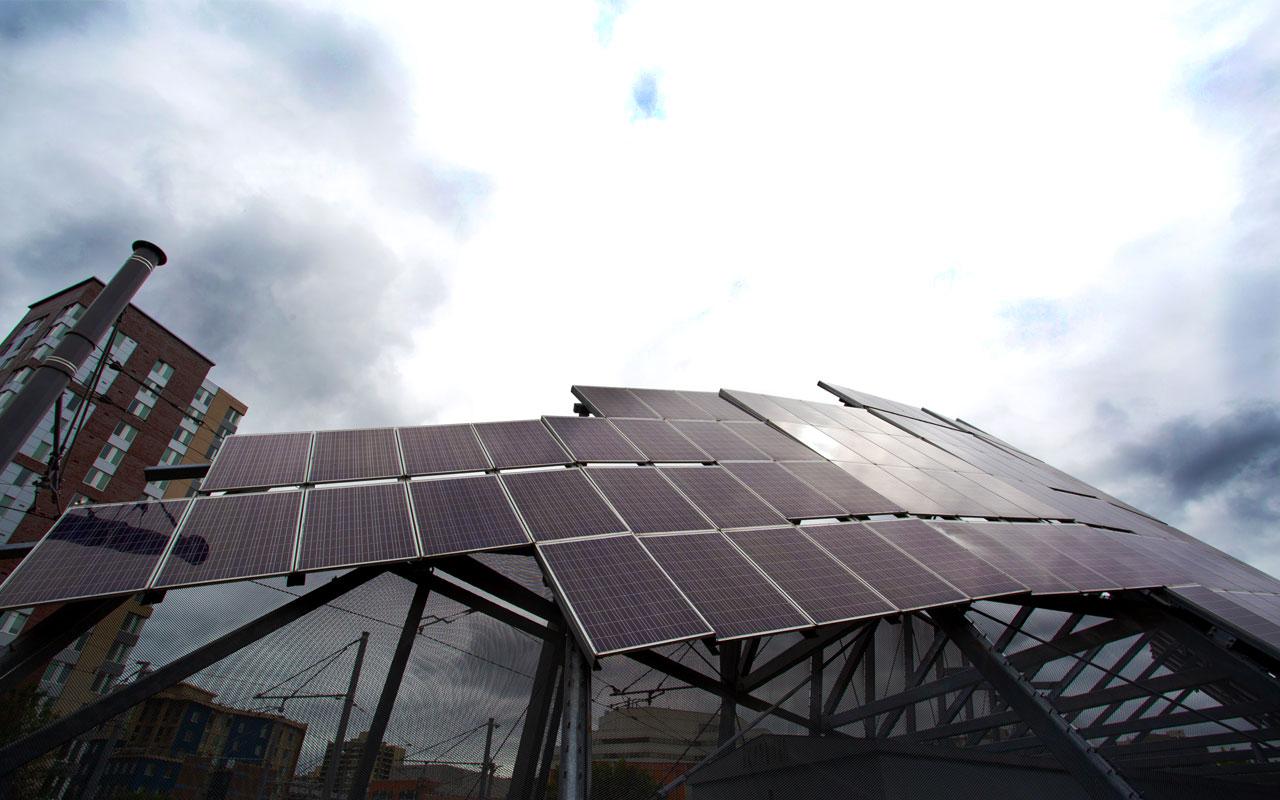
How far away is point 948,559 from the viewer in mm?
9547

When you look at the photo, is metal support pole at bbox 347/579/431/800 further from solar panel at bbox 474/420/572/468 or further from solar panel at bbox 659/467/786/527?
solar panel at bbox 659/467/786/527

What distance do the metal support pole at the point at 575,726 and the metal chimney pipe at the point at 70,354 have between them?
5432 millimetres

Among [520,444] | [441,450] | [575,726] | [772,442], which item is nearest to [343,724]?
[575,726]

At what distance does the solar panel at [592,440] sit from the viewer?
1062 centimetres

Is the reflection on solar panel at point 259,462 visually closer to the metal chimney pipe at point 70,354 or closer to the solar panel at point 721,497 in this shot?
the metal chimney pipe at point 70,354

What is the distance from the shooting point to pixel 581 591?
21.9ft

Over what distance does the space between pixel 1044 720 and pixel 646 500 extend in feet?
18.7

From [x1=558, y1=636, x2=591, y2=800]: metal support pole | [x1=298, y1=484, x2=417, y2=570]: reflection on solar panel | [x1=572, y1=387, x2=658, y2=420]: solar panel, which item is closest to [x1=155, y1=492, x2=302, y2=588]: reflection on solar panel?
[x1=298, y1=484, x2=417, y2=570]: reflection on solar panel

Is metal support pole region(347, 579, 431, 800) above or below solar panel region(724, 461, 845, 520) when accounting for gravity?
below

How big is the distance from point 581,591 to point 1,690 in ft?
17.0

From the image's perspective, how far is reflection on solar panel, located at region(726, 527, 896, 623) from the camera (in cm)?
738

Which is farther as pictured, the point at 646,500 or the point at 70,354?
the point at 646,500

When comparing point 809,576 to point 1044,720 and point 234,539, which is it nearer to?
point 1044,720

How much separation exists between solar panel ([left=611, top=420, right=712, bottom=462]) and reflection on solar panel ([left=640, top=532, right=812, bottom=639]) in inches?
116
